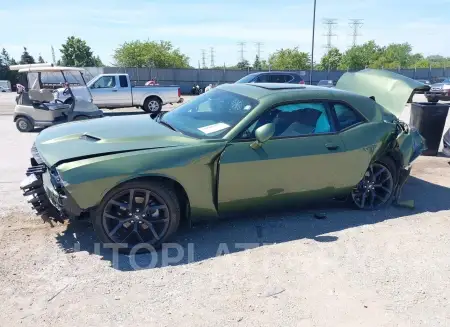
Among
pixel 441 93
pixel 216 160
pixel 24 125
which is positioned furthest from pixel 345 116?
pixel 441 93

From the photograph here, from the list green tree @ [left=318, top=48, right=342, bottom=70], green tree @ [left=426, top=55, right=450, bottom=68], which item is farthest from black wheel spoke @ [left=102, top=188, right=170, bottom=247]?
green tree @ [left=318, top=48, right=342, bottom=70]

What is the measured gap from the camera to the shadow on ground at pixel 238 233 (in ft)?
12.1

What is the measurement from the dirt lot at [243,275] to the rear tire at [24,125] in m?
6.81

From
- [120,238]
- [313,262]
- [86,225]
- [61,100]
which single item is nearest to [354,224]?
[313,262]

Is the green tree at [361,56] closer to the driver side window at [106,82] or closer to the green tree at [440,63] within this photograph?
the green tree at [440,63]

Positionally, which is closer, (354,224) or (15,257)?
(15,257)

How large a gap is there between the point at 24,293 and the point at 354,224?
3438mm

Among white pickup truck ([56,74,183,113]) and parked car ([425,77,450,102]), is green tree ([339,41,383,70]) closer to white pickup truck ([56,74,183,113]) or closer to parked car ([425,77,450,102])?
parked car ([425,77,450,102])

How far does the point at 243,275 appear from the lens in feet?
11.3

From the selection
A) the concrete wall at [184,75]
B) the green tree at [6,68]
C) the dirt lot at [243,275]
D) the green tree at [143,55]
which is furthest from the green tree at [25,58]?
the dirt lot at [243,275]

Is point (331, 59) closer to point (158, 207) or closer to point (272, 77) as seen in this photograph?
point (272, 77)

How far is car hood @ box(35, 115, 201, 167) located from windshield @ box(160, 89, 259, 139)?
0.18 m

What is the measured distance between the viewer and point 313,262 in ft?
12.1

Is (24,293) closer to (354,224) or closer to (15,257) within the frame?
(15,257)
